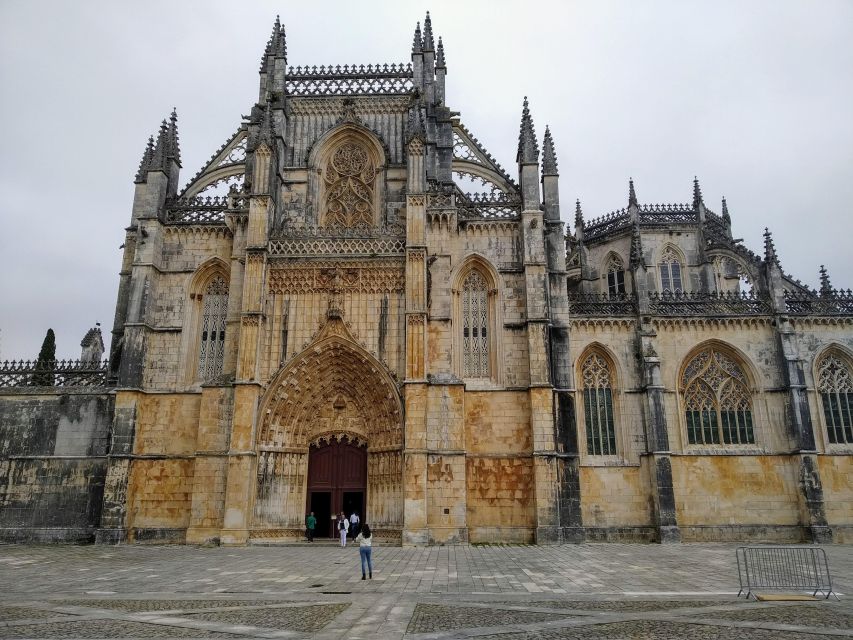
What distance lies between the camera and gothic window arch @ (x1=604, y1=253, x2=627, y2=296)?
1543 inches

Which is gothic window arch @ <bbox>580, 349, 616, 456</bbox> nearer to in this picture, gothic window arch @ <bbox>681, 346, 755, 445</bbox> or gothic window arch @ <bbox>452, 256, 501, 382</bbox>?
gothic window arch @ <bbox>681, 346, 755, 445</bbox>

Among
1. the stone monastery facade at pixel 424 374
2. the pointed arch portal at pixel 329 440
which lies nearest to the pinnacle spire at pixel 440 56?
the stone monastery facade at pixel 424 374

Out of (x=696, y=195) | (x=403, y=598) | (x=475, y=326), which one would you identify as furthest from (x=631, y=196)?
(x=403, y=598)

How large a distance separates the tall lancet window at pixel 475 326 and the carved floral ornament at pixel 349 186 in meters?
5.56

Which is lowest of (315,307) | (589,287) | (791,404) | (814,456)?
(814,456)

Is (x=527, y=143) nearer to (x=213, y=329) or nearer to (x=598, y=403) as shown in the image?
(x=598, y=403)

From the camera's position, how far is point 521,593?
12766 millimetres

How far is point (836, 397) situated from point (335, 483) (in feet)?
71.5

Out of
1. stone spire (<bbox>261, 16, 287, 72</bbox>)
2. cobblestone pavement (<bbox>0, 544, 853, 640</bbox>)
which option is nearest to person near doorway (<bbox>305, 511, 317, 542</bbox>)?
cobblestone pavement (<bbox>0, 544, 853, 640</bbox>)

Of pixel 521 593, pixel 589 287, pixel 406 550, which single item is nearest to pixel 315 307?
pixel 406 550

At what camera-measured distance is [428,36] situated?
105 ft

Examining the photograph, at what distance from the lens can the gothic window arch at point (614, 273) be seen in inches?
1543

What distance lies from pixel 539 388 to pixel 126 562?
15307 mm

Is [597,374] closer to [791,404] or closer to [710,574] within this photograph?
[791,404]
